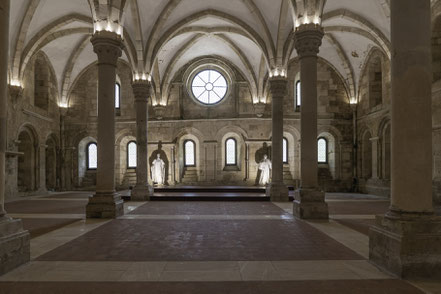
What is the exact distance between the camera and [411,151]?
442 cm

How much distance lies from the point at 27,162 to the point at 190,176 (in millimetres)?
9503

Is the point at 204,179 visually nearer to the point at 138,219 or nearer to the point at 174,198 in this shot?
the point at 174,198

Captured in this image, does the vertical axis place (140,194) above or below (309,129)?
below

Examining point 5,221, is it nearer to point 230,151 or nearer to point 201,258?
point 201,258

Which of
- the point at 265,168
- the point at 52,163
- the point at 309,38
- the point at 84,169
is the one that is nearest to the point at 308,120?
the point at 309,38

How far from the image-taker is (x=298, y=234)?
22.8ft

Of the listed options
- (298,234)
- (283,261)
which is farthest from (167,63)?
(283,261)

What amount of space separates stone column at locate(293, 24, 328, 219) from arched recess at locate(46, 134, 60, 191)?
55.1 ft

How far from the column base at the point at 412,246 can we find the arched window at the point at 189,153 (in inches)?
705

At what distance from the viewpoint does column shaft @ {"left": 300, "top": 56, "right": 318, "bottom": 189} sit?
9242 millimetres

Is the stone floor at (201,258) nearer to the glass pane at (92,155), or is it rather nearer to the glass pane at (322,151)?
the glass pane at (322,151)

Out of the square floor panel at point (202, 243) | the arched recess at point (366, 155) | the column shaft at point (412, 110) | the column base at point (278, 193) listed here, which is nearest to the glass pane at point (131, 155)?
the column base at point (278, 193)

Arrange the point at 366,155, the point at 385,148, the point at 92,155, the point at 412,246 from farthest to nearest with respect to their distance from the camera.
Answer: the point at 92,155 → the point at 366,155 → the point at 385,148 → the point at 412,246

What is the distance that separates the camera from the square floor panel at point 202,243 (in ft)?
17.2
